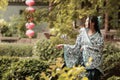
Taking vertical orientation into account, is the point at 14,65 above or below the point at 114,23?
below

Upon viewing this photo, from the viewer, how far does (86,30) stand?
27.6ft

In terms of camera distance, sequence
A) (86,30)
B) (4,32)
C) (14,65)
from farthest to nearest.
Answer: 1. (4,32)
2. (14,65)
3. (86,30)

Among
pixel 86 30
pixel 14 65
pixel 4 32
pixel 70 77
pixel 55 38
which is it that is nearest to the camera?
pixel 70 77

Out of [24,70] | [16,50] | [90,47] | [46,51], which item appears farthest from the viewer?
[16,50]

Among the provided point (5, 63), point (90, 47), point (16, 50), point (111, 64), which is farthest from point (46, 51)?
point (16, 50)

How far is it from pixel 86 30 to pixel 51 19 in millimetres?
1945

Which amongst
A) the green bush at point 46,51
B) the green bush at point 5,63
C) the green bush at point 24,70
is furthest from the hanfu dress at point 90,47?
the green bush at point 46,51

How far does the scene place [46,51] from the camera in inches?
487

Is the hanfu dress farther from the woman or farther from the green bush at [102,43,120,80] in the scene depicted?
the green bush at [102,43,120,80]

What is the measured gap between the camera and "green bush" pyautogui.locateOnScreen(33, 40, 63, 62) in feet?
39.8

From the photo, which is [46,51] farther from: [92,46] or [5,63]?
[92,46]

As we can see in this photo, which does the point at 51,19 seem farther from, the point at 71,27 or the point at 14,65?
the point at 14,65

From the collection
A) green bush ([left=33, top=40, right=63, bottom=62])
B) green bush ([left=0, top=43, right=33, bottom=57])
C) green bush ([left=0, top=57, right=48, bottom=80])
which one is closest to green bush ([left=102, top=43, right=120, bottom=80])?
green bush ([left=33, top=40, right=63, bottom=62])

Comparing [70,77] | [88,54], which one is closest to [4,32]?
[88,54]
